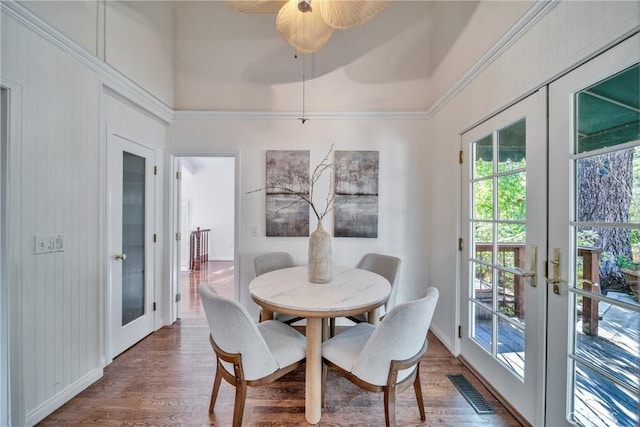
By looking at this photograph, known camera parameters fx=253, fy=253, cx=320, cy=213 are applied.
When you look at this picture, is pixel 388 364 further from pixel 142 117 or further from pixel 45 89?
pixel 142 117

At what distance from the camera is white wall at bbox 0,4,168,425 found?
1.50 metres

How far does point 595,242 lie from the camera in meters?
1.24

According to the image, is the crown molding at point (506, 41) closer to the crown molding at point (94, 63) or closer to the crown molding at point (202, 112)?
the crown molding at point (202, 112)

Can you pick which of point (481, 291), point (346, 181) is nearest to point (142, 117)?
point (346, 181)

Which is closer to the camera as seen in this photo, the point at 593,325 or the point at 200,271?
the point at 593,325

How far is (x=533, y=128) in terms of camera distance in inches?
60.2

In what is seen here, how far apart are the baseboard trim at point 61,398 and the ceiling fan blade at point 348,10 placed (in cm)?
309

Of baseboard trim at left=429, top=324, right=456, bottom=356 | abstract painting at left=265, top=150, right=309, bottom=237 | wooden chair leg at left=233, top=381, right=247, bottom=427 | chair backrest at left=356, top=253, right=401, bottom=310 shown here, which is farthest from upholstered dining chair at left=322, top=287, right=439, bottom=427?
abstract painting at left=265, top=150, right=309, bottom=237

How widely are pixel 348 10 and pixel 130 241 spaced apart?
272cm

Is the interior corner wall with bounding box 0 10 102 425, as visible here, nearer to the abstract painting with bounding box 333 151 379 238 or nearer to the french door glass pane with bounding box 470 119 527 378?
the abstract painting with bounding box 333 151 379 238

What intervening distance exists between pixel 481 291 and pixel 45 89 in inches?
136

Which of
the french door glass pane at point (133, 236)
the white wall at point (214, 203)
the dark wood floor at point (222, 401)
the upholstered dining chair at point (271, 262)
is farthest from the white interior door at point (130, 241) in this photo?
the white wall at point (214, 203)

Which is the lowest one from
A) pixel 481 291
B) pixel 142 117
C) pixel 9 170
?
pixel 481 291

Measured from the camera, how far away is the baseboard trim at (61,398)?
157cm
